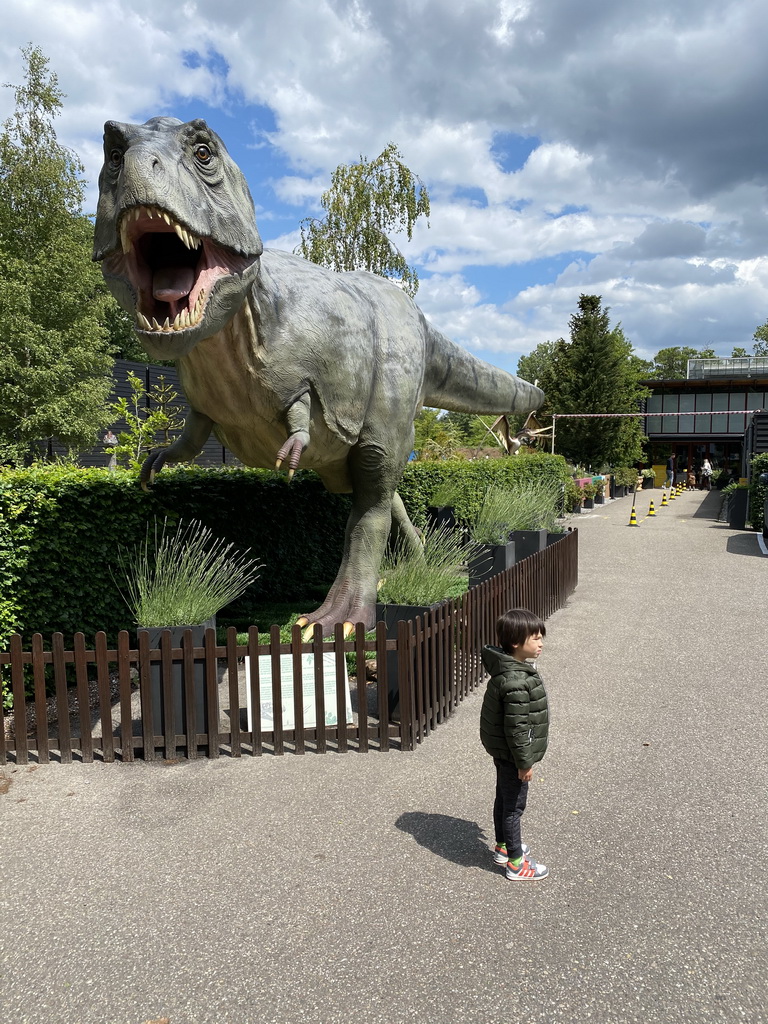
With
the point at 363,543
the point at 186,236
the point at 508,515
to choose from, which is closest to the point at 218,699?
the point at 363,543

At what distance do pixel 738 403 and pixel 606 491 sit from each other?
17431 mm

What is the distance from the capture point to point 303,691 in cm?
452

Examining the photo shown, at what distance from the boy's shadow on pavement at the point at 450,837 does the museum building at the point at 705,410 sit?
133ft

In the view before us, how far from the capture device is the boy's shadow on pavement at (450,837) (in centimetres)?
326

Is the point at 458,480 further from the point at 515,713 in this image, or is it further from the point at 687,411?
the point at 687,411

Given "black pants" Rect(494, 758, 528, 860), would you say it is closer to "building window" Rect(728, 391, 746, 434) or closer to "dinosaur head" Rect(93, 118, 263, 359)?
"dinosaur head" Rect(93, 118, 263, 359)

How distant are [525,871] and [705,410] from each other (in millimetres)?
42581

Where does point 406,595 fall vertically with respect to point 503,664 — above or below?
below

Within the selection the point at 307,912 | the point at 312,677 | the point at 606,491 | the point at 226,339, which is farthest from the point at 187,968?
the point at 606,491

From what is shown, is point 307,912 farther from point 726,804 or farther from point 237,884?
point 726,804

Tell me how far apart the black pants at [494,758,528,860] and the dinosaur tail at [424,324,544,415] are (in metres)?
4.56

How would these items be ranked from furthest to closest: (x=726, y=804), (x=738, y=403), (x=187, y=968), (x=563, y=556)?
1. (x=738, y=403)
2. (x=563, y=556)
3. (x=726, y=804)
4. (x=187, y=968)

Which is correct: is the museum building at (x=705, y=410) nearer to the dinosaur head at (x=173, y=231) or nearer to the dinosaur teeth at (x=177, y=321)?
the dinosaur head at (x=173, y=231)

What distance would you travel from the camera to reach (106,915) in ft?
9.46
